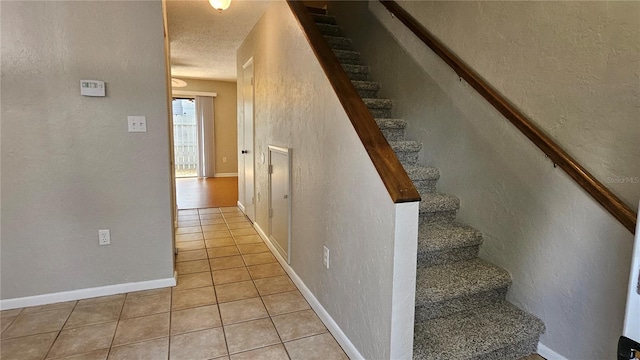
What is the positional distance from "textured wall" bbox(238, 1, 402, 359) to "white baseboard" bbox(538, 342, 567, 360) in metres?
0.92

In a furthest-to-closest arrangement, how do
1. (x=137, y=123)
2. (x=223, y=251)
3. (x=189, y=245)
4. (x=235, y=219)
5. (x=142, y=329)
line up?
(x=235, y=219) < (x=189, y=245) < (x=223, y=251) < (x=137, y=123) < (x=142, y=329)

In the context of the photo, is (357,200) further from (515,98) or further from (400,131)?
(400,131)

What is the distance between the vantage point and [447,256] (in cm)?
205

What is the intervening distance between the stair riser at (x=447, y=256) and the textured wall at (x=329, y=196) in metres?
0.52

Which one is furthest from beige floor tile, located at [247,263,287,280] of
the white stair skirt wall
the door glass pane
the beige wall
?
the door glass pane

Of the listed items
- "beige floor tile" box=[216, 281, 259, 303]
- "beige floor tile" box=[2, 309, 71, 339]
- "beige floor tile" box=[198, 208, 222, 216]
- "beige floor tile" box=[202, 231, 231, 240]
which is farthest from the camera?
"beige floor tile" box=[198, 208, 222, 216]

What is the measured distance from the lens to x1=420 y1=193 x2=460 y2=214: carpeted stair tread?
2197 mm

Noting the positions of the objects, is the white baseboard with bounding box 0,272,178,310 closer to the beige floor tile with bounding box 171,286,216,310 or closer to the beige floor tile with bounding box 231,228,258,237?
the beige floor tile with bounding box 171,286,216,310

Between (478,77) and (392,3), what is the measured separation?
1214mm

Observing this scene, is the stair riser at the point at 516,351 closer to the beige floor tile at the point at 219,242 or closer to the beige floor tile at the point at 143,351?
the beige floor tile at the point at 143,351

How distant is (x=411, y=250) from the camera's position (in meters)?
1.37

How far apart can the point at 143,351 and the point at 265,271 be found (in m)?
1.18

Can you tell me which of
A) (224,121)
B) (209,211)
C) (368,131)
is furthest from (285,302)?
(224,121)

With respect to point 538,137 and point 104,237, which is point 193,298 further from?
point 538,137
